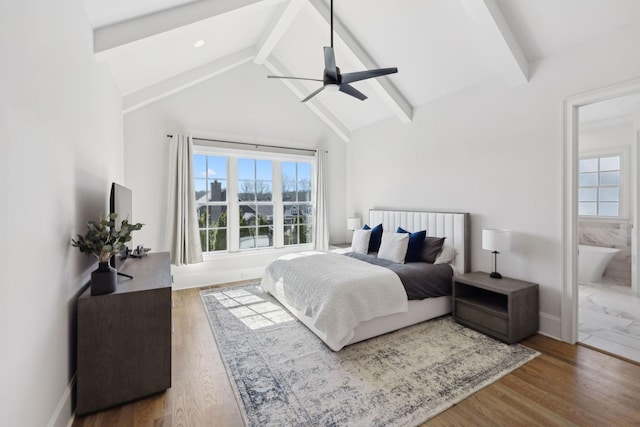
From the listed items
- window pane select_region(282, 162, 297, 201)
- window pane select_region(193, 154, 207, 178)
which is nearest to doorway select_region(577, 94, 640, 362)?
window pane select_region(282, 162, 297, 201)

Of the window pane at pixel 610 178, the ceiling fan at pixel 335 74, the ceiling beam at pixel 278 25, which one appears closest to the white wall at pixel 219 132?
the ceiling beam at pixel 278 25

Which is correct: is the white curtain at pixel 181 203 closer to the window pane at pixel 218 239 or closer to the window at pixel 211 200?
the window at pixel 211 200

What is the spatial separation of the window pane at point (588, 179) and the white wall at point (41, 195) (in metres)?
7.24

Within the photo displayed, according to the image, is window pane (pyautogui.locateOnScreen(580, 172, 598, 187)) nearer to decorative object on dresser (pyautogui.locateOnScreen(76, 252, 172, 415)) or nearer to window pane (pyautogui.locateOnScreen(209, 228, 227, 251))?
window pane (pyautogui.locateOnScreen(209, 228, 227, 251))

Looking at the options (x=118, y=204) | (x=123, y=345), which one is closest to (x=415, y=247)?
(x=123, y=345)

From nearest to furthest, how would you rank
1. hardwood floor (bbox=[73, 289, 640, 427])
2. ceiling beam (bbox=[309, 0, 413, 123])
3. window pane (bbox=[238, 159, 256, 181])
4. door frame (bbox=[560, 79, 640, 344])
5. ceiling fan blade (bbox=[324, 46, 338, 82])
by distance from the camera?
hardwood floor (bbox=[73, 289, 640, 427])
ceiling fan blade (bbox=[324, 46, 338, 82])
door frame (bbox=[560, 79, 640, 344])
ceiling beam (bbox=[309, 0, 413, 123])
window pane (bbox=[238, 159, 256, 181])

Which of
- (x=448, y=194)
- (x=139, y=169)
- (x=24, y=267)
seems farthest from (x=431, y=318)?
(x=139, y=169)

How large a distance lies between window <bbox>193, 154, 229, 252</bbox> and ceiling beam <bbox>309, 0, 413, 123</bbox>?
261cm

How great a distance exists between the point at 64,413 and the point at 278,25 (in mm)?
4367

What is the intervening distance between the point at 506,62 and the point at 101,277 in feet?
13.1

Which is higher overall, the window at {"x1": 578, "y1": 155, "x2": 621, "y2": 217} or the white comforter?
the window at {"x1": 578, "y1": 155, "x2": 621, "y2": 217}

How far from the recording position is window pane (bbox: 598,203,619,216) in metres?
4.84

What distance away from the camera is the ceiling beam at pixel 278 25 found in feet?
11.6

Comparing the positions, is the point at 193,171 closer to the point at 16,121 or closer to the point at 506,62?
the point at 16,121
